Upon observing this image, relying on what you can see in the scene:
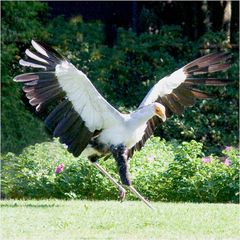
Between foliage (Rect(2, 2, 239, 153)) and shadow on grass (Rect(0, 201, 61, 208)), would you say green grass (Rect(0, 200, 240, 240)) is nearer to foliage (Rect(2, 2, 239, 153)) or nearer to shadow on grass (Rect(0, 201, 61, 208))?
shadow on grass (Rect(0, 201, 61, 208))

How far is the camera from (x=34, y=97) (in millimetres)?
7551

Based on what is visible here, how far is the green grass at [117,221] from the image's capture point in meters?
6.46

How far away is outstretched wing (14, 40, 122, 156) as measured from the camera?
7.41 meters

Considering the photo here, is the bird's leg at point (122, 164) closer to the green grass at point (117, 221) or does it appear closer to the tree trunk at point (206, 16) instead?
the green grass at point (117, 221)

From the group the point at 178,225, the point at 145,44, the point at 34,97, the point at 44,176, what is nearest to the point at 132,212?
the point at 178,225

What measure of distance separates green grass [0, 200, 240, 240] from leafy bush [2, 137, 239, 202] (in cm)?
84

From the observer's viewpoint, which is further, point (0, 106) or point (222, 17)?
point (222, 17)

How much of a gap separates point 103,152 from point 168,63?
6.30 meters

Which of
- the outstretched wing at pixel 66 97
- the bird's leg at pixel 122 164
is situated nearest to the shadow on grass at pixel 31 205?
the outstretched wing at pixel 66 97

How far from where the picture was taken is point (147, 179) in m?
9.28

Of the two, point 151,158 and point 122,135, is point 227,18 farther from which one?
point 122,135

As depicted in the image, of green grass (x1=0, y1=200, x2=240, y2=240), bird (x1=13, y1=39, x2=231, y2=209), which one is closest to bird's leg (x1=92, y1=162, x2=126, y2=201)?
bird (x1=13, y1=39, x2=231, y2=209)

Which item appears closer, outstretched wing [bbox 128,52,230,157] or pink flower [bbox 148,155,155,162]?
outstretched wing [bbox 128,52,230,157]

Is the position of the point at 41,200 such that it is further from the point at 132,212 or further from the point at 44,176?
the point at 132,212
